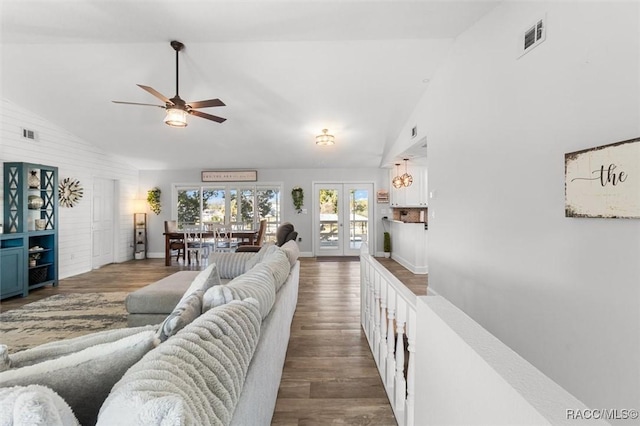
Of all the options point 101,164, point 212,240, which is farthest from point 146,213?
point 212,240

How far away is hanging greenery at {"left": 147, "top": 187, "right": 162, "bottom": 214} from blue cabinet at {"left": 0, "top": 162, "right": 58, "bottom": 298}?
266cm

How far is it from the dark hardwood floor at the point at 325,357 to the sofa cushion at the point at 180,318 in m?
0.95

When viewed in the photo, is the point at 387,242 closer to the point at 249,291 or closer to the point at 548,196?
the point at 548,196

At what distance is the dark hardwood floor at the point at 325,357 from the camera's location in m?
1.74

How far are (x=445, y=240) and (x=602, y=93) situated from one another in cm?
215

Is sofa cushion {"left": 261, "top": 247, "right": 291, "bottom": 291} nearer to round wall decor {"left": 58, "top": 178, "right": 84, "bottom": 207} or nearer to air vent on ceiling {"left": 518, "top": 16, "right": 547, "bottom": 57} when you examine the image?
air vent on ceiling {"left": 518, "top": 16, "right": 547, "bottom": 57}

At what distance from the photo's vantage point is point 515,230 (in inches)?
90.1

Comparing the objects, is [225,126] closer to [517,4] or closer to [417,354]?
[517,4]

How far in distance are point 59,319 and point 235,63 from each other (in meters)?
3.62

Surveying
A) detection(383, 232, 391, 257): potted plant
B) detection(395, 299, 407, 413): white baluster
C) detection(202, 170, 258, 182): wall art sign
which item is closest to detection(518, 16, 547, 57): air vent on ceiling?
detection(395, 299, 407, 413): white baluster

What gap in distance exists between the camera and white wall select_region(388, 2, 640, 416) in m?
1.51

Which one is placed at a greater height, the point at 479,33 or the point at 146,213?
the point at 479,33

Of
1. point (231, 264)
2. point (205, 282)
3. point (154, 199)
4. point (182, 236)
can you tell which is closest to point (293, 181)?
point (182, 236)

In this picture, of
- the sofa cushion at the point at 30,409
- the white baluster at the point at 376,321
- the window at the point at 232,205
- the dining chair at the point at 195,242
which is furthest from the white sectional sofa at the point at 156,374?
the window at the point at 232,205
